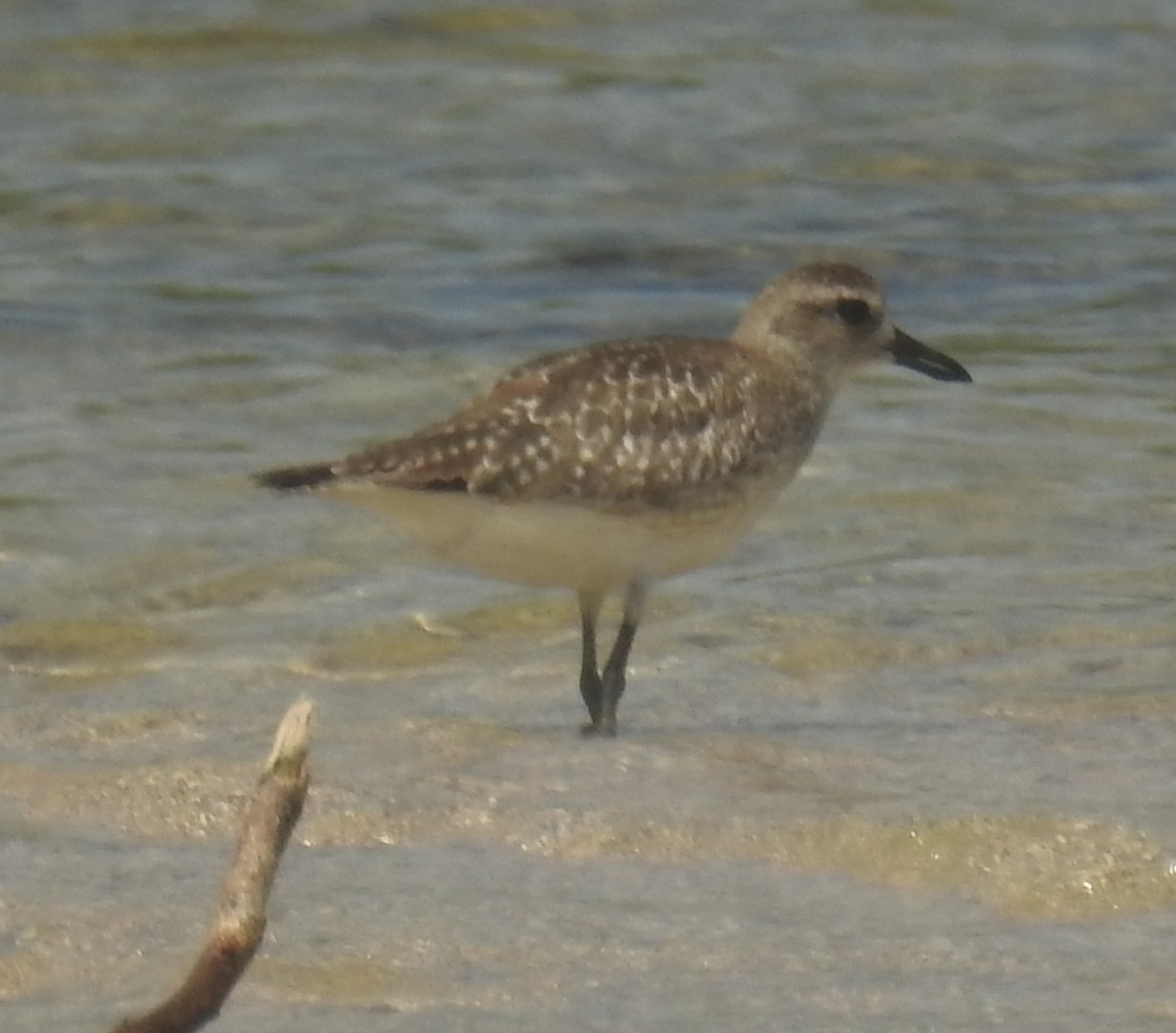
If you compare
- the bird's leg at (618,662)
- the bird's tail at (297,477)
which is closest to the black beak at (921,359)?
the bird's leg at (618,662)

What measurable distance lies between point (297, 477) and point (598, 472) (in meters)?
0.78

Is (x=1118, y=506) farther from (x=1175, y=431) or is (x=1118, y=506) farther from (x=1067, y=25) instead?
(x=1067, y=25)

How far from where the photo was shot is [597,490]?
718cm

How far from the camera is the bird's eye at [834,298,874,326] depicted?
8.14m

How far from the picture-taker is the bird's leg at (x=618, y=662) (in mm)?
7254

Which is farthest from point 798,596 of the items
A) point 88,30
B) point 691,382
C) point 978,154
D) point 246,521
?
point 88,30

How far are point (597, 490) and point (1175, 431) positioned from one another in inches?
156

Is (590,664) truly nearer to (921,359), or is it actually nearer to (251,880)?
(921,359)

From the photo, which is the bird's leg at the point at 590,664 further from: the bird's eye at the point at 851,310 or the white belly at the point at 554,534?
the bird's eye at the point at 851,310

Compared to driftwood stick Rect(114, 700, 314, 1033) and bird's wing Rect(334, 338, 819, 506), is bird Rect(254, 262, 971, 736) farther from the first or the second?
driftwood stick Rect(114, 700, 314, 1033)

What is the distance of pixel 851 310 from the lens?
8156 millimetres

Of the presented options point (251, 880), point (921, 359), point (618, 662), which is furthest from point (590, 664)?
point (251, 880)

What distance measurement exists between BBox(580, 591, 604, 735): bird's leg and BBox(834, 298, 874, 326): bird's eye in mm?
1204

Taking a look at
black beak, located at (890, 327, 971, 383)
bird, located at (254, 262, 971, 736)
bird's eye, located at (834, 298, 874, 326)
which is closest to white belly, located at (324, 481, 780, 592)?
bird, located at (254, 262, 971, 736)
